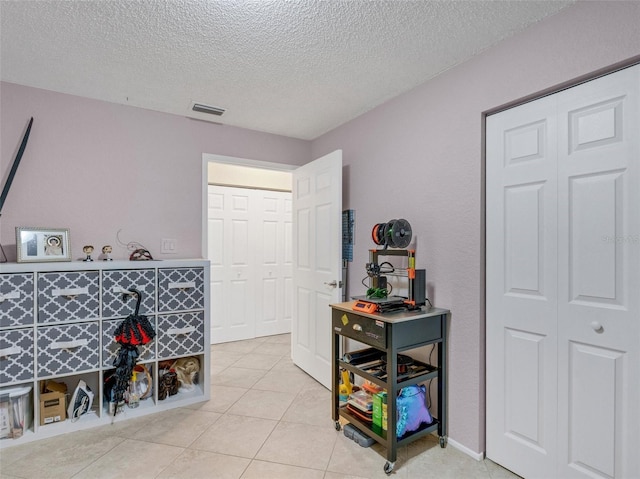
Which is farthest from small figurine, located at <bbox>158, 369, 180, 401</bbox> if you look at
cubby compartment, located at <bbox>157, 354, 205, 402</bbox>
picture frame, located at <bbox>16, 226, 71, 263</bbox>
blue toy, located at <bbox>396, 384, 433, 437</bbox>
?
blue toy, located at <bbox>396, 384, 433, 437</bbox>

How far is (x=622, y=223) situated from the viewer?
150 centimetres

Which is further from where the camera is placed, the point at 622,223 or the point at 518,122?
the point at 518,122

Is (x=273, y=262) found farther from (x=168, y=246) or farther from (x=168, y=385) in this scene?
(x=168, y=385)

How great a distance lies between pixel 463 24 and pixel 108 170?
268 cm

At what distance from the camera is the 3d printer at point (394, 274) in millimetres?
2125

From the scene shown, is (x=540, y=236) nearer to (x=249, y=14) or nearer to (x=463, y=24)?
(x=463, y=24)

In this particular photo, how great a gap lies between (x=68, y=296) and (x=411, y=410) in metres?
2.35

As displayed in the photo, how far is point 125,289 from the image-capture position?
8.17 feet

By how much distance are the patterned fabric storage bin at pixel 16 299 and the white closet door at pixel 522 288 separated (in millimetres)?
2868

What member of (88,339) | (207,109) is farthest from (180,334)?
(207,109)

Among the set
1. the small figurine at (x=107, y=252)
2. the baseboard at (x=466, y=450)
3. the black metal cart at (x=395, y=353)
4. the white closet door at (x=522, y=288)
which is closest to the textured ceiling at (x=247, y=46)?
the white closet door at (x=522, y=288)

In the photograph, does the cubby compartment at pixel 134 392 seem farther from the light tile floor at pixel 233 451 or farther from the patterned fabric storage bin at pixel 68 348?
the patterned fabric storage bin at pixel 68 348

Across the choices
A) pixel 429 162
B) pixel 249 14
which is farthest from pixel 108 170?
pixel 429 162

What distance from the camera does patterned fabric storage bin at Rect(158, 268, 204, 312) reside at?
2621 mm
